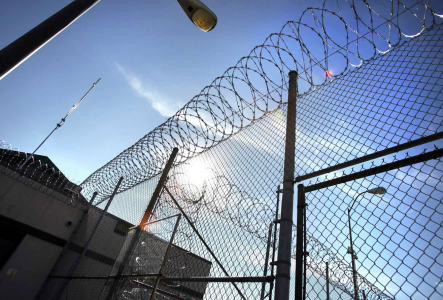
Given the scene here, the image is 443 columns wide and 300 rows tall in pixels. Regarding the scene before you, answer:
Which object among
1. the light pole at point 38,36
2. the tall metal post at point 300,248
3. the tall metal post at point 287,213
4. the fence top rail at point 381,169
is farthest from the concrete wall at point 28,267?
the fence top rail at point 381,169

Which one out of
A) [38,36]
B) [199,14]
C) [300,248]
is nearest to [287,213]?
[300,248]

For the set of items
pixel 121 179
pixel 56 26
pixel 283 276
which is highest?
pixel 121 179

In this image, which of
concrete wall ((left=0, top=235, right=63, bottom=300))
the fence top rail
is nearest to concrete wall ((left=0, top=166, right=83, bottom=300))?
concrete wall ((left=0, top=235, right=63, bottom=300))

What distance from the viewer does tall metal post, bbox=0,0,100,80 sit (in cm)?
182

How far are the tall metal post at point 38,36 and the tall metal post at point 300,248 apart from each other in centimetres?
249

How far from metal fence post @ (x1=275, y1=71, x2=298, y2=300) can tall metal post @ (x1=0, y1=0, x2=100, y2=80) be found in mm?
2303

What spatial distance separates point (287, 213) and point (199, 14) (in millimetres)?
2329

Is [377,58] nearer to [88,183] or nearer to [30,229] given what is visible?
[88,183]

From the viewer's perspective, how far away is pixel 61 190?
934 centimetres

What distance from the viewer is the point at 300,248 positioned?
2.04 metres

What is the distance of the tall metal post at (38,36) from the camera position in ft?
5.96

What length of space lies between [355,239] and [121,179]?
6.91 metres

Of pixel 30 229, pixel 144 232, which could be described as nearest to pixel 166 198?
pixel 144 232

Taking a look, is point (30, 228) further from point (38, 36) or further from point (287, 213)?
point (287, 213)
